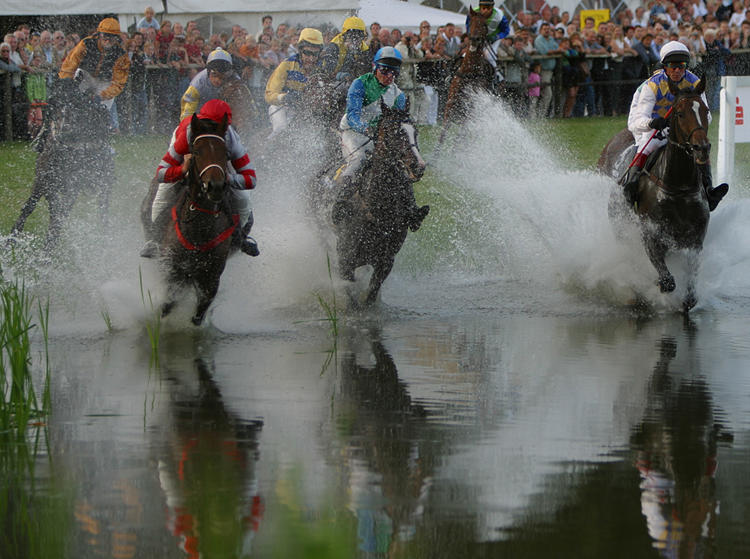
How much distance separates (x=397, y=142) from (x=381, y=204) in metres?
0.56

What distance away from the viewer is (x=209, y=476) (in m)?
5.98

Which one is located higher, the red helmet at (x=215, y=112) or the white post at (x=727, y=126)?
the white post at (x=727, y=126)

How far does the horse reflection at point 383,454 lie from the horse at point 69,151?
7009mm

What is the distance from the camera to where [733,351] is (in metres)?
9.28

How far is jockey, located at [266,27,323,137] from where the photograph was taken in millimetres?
14789

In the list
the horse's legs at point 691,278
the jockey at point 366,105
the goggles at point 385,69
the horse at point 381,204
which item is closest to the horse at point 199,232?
the horse at point 381,204

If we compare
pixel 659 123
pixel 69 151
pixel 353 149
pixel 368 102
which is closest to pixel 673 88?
pixel 659 123

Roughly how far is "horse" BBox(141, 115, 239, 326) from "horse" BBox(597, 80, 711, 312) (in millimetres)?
3635

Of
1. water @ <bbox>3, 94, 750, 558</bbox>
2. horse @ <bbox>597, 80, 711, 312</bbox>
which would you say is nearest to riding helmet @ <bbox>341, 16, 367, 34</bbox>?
water @ <bbox>3, 94, 750, 558</bbox>

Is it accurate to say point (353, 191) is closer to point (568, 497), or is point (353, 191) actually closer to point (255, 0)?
point (568, 497)

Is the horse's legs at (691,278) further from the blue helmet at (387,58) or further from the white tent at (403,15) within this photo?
the white tent at (403,15)

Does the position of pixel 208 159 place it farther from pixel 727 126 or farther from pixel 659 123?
pixel 727 126

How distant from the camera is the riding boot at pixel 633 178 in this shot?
11.6 meters

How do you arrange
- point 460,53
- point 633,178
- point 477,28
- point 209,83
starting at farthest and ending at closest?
point 460,53 < point 477,28 < point 209,83 < point 633,178
